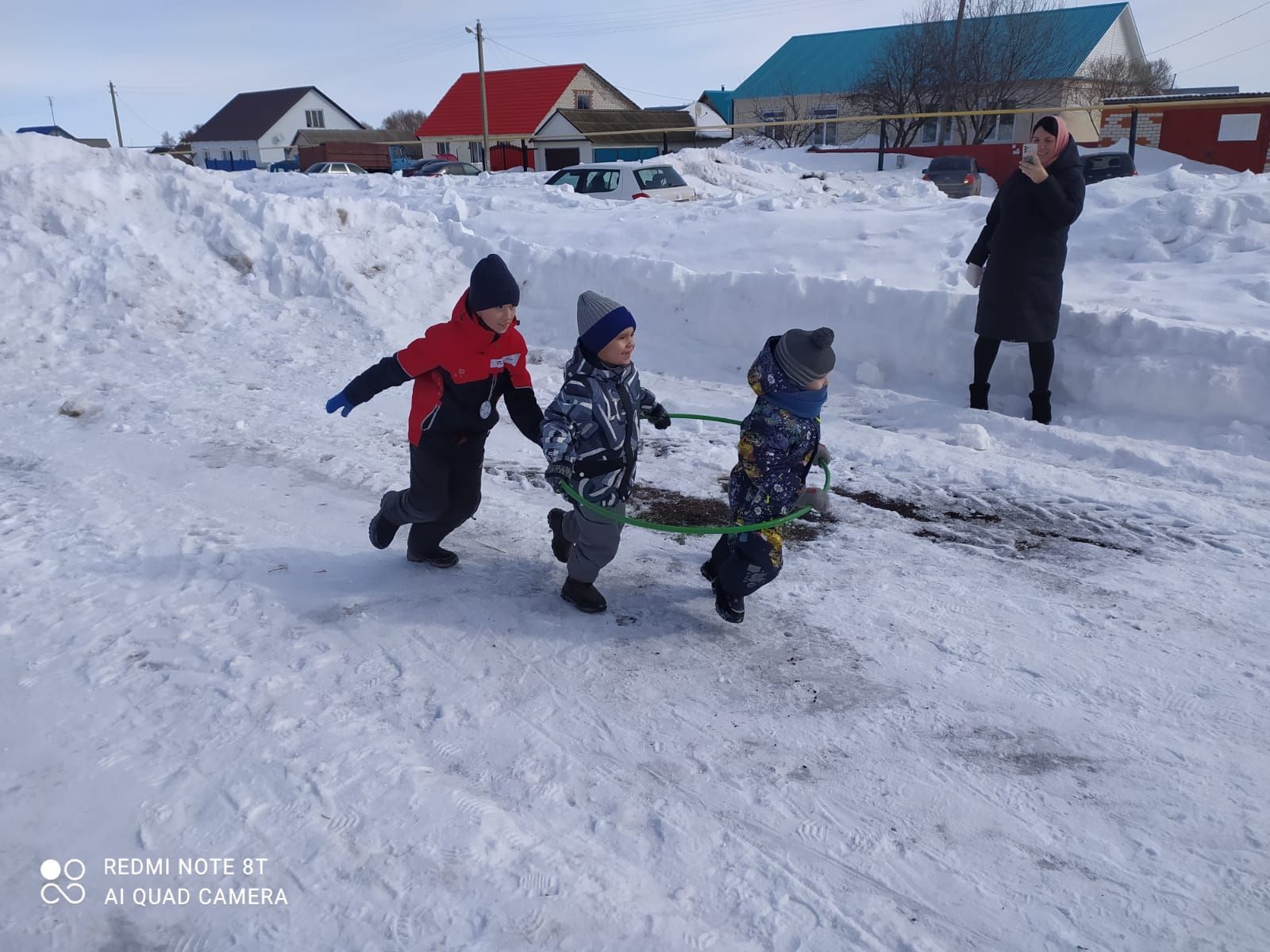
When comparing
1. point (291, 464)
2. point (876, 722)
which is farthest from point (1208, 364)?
point (291, 464)

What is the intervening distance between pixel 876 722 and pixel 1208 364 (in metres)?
4.50

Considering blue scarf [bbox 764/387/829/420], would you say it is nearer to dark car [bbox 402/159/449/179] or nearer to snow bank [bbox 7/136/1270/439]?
snow bank [bbox 7/136/1270/439]

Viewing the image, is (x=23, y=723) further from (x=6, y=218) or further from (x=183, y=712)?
(x=6, y=218)

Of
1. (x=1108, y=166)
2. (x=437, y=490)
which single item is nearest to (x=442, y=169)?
(x=1108, y=166)

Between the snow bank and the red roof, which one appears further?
the red roof

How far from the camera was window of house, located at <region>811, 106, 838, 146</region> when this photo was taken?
42.0 meters

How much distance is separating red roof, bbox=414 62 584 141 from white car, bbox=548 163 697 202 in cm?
3291

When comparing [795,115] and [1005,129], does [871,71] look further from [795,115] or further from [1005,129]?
[1005,129]

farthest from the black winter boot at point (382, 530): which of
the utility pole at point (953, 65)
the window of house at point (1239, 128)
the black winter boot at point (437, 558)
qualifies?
the utility pole at point (953, 65)

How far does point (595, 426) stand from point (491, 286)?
28.2 inches

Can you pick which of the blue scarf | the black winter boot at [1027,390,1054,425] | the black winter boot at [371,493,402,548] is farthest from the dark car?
the blue scarf

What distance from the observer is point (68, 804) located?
2.66m

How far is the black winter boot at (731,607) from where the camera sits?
3797 millimetres

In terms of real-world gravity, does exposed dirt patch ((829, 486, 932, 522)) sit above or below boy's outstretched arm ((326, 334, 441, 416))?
below
